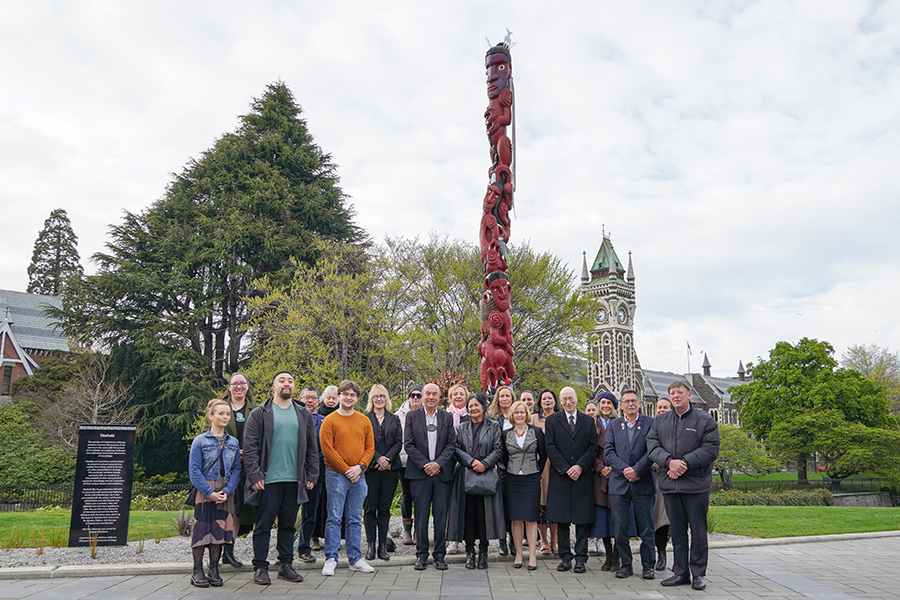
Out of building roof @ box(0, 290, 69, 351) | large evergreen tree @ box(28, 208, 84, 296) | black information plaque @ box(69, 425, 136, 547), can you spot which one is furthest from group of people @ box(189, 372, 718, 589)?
large evergreen tree @ box(28, 208, 84, 296)

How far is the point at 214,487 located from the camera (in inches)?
230

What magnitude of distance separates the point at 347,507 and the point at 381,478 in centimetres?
57

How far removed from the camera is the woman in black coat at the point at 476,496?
646 centimetres

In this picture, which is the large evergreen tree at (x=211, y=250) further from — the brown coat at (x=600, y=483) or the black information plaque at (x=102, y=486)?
the brown coat at (x=600, y=483)

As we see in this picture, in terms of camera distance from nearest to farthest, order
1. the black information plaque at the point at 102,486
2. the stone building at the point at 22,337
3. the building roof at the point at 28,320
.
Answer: the black information plaque at the point at 102,486, the stone building at the point at 22,337, the building roof at the point at 28,320

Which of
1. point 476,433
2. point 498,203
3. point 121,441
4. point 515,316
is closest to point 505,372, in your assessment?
point 498,203

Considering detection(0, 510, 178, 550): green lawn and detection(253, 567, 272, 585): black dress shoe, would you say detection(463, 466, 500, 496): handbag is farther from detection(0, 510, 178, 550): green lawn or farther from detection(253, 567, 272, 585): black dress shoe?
detection(0, 510, 178, 550): green lawn

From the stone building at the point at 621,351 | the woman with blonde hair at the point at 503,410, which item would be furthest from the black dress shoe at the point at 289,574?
the stone building at the point at 621,351

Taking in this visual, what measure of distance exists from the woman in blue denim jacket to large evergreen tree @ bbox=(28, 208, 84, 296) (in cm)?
5093

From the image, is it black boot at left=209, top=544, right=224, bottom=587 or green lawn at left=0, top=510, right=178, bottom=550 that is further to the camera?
green lawn at left=0, top=510, right=178, bottom=550

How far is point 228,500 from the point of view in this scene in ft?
19.4

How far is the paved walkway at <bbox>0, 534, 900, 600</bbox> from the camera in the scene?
530 cm

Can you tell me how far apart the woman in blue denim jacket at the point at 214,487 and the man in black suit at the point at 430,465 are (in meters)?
1.80

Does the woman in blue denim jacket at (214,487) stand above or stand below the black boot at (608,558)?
above
